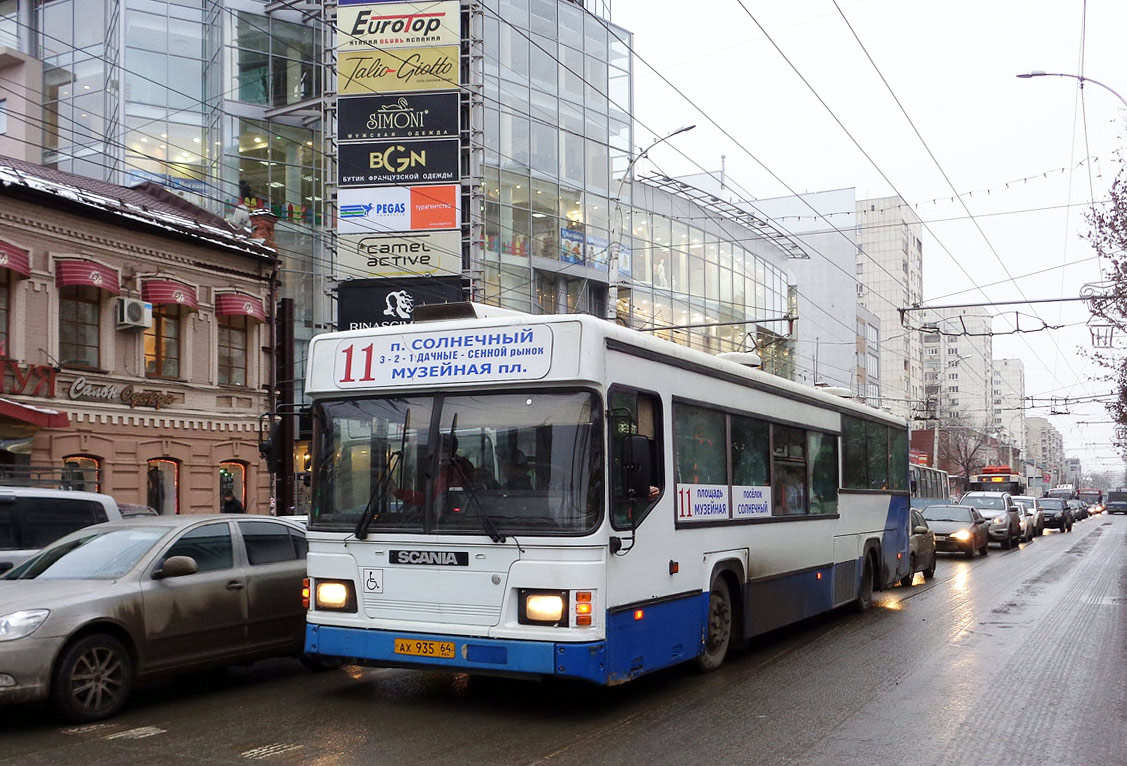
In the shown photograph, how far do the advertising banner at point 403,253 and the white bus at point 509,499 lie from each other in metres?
24.5

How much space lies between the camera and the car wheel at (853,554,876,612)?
14.9 metres

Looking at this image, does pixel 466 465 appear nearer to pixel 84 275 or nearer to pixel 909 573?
pixel 909 573

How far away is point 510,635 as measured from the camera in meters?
7.81

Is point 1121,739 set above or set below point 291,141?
below

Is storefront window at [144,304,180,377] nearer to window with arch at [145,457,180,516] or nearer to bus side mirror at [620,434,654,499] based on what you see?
window with arch at [145,457,180,516]

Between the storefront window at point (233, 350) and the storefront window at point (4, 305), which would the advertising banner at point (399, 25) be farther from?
the storefront window at point (4, 305)

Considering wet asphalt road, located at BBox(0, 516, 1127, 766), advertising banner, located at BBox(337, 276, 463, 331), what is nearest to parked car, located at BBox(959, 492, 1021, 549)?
advertising banner, located at BBox(337, 276, 463, 331)

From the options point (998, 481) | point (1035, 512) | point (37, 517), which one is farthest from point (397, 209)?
point (998, 481)

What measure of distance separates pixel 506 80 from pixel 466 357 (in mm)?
32988

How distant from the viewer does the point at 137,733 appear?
7.75 metres

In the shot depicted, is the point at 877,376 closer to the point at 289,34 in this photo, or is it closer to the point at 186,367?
the point at 289,34

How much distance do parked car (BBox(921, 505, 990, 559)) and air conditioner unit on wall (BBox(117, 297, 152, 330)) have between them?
1946 cm

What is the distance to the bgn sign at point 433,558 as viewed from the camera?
7.98 metres

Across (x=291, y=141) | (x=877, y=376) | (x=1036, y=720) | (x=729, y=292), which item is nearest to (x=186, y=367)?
(x=291, y=141)
